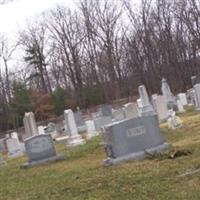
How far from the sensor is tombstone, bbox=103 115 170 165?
11102 mm

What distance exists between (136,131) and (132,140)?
9.4 inches

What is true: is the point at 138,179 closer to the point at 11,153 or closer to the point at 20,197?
the point at 20,197

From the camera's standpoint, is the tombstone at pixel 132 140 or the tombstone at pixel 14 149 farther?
the tombstone at pixel 14 149

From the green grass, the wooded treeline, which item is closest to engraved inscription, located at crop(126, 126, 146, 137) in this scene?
the green grass

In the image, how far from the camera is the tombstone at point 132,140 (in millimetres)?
11102

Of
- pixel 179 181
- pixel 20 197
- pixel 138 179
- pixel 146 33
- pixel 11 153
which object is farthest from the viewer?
pixel 146 33

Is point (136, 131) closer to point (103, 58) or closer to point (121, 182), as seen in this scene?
point (121, 182)

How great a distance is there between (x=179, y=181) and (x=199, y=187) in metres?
0.76

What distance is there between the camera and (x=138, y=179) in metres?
8.18

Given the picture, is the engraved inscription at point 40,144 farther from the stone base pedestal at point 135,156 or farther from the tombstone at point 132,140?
the stone base pedestal at point 135,156

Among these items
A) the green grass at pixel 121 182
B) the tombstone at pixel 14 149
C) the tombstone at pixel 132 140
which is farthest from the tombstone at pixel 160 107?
the tombstone at pixel 132 140

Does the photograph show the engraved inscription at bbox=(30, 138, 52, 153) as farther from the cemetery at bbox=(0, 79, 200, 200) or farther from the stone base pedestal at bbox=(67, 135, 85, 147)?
the stone base pedestal at bbox=(67, 135, 85, 147)

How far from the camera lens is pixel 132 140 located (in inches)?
443

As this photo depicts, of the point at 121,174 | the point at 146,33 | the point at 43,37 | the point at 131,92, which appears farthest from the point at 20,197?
the point at 43,37
